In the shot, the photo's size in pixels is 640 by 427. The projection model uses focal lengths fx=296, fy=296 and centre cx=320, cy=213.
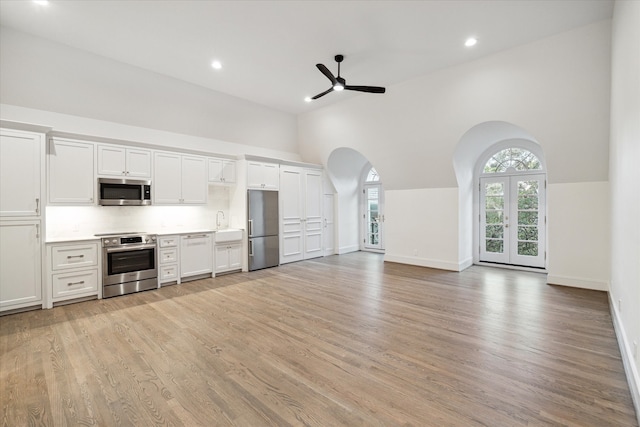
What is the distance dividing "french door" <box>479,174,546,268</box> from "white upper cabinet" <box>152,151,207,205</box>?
236 inches

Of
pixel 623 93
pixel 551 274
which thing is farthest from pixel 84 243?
pixel 551 274

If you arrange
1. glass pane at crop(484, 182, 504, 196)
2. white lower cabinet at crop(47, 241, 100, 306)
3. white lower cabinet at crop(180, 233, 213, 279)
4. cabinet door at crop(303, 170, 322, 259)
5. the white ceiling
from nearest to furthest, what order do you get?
the white ceiling < white lower cabinet at crop(47, 241, 100, 306) < white lower cabinet at crop(180, 233, 213, 279) < glass pane at crop(484, 182, 504, 196) < cabinet door at crop(303, 170, 322, 259)

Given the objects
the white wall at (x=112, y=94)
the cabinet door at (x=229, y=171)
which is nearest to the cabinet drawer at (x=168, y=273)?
the cabinet door at (x=229, y=171)

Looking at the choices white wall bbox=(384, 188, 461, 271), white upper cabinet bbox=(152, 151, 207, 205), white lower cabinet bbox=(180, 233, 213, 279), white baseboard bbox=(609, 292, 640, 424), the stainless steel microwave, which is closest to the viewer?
white baseboard bbox=(609, 292, 640, 424)

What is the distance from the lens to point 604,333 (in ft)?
9.89

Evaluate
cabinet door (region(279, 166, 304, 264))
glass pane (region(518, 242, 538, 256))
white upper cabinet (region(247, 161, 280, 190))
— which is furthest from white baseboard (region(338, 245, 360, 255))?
glass pane (region(518, 242, 538, 256))

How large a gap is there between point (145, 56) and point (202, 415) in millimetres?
5246

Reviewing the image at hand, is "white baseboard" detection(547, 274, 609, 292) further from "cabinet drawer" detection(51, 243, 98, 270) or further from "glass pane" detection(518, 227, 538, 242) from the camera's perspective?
"cabinet drawer" detection(51, 243, 98, 270)

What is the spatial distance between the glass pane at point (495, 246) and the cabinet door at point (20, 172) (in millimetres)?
7915

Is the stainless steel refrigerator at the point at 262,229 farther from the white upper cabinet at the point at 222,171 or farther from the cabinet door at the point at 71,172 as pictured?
the cabinet door at the point at 71,172

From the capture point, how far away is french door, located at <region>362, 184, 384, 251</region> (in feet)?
27.7

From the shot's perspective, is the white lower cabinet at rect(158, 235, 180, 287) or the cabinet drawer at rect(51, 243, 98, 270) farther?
the white lower cabinet at rect(158, 235, 180, 287)

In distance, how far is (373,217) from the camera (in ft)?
28.4

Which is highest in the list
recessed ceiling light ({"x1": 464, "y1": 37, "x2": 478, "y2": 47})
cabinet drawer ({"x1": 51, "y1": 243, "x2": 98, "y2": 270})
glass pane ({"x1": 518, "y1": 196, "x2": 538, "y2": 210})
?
recessed ceiling light ({"x1": 464, "y1": 37, "x2": 478, "y2": 47})
